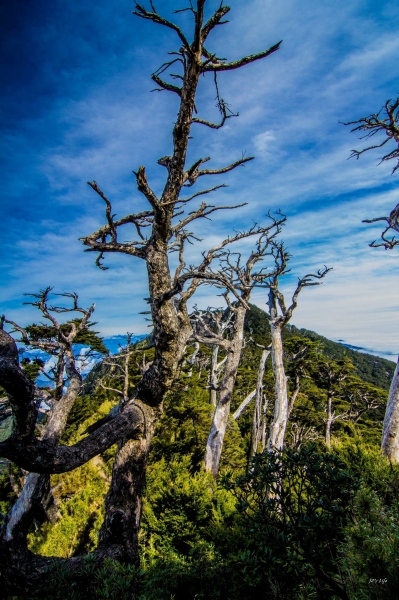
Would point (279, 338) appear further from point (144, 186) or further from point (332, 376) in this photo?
point (332, 376)

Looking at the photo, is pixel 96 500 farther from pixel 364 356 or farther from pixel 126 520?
pixel 364 356

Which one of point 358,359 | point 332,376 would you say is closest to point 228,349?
point 332,376

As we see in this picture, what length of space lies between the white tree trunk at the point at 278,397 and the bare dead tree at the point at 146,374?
16.5ft

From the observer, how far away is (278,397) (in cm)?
863

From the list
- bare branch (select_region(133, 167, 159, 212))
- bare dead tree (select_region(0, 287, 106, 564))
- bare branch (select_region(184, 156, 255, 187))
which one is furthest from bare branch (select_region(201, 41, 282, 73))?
bare dead tree (select_region(0, 287, 106, 564))

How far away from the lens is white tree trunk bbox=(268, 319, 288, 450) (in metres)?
8.21

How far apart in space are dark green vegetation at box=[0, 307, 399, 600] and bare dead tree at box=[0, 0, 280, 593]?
0.78 m

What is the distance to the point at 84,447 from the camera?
126 inches

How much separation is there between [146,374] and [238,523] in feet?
13.4

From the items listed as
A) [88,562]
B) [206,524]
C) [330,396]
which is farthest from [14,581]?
[330,396]

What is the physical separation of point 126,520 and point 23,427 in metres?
2.11

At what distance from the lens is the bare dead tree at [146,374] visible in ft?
8.75

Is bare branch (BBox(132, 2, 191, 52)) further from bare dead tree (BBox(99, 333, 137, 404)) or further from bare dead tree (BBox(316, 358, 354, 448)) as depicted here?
bare dead tree (BBox(316, 358, 354, 448))

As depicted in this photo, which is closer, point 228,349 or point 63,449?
point 63,449
